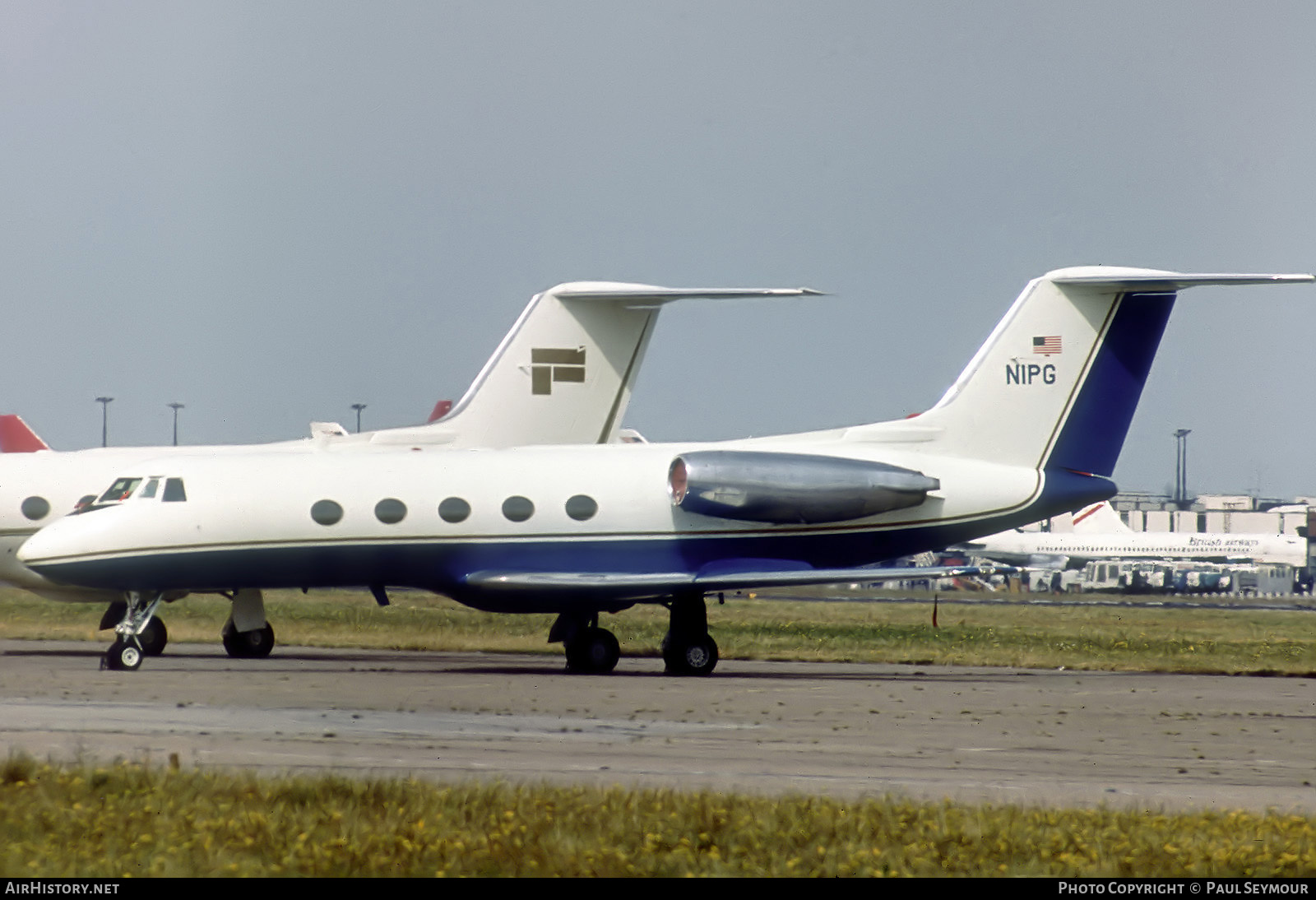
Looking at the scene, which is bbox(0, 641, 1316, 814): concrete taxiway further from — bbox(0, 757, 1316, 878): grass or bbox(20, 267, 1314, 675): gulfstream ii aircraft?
bbox(0, 757, 1316, 878): grass

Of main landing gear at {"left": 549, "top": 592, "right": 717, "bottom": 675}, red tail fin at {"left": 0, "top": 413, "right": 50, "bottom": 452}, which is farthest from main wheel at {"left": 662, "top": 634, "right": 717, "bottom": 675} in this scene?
red tail fin at {"left": 0, "top": 413, "right": 50, "bottom": 452}

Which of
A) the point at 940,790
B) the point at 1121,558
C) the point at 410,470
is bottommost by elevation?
the point at 1121,558

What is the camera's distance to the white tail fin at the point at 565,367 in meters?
33.6

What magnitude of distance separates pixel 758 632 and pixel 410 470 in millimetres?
13444

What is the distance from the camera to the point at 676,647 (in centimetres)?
2636

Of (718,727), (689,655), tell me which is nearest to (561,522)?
(689,655)

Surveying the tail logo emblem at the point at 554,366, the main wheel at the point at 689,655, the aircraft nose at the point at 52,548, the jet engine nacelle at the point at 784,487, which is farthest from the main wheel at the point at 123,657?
the tail logo emblem at the point at 554,366

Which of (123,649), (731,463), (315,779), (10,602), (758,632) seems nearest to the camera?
(315,779)

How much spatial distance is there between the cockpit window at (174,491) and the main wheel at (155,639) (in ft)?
10.2

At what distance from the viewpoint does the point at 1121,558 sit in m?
113

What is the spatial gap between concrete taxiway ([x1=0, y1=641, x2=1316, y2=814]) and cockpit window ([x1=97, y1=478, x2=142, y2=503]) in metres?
2.49

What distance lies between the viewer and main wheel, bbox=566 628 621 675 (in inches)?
1038

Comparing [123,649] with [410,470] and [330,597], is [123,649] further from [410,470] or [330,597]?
[330,597]
